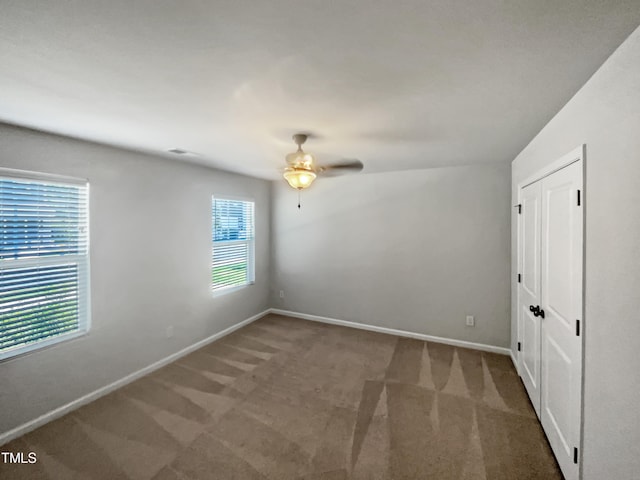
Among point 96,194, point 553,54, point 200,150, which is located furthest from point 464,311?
point 96,194

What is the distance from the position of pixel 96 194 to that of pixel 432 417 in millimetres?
3628

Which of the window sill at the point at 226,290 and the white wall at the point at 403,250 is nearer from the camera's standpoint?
the white wall at the point at 403,250

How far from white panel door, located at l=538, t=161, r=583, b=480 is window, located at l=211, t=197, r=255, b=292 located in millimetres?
3692

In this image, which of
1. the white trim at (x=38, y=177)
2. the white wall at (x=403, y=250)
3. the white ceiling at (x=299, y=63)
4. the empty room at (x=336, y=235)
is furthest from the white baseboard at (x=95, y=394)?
the white ceiling at (x=299, y=63)

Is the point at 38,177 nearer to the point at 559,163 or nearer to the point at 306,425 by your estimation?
the point at 306,425

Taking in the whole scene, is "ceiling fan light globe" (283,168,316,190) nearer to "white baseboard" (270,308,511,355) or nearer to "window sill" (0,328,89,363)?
"window sill" (0,328,89,363)

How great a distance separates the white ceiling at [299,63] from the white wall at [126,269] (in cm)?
34

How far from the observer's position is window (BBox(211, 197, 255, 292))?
386 cm

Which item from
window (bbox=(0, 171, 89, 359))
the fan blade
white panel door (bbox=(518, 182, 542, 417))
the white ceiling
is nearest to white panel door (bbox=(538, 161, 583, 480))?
white panel door (bbox=(518, 182, 542, 417))

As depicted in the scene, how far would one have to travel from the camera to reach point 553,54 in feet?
3.84

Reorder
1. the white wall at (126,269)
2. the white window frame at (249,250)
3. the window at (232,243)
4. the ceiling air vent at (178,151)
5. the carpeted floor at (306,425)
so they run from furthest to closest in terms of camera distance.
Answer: the window at (232,243) → the white window frame at (249,250) → the ceiling air vent at (178,151) → the white wall at (126,269) → the carpeted floor at (306,425)

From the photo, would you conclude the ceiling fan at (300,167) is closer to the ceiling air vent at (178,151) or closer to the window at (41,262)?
the ceiling air vent at (178,151)

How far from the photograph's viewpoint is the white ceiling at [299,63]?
3.07 ft

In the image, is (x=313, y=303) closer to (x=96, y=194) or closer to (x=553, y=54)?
(x=96, y=194)
